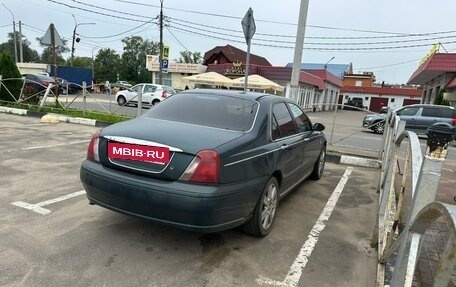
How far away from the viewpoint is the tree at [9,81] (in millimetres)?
14077

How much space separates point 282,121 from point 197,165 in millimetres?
1704

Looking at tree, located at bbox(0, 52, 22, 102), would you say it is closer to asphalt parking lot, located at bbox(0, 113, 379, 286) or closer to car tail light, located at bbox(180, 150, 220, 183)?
asphalt parking lot, located at bbox(0, 113, 379, 286)

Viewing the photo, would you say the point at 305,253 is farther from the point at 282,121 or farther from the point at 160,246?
the point at 282,121

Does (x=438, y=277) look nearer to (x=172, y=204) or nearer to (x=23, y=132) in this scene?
(x=172, y=204)

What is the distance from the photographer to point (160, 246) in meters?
3.44

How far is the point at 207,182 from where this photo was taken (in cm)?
300

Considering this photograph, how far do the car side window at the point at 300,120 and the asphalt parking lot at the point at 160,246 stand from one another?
3.35 ft

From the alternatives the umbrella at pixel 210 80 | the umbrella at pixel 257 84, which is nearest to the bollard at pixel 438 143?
the umbrella at pixel 257 84

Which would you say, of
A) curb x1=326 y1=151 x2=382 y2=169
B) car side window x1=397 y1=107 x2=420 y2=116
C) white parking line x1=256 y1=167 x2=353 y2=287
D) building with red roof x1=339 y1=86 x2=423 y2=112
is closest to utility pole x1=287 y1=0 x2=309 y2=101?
curb x1=326 y1=151 x2=382 y2=169

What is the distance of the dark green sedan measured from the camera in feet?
9.86

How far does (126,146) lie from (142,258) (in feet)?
3.31

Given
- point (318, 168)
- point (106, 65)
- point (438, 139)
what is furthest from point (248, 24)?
point (106, 65)

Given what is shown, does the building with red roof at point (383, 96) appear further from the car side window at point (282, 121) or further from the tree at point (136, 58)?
the car side window at point (282, 121)

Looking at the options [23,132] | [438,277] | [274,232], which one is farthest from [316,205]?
[23,132]
